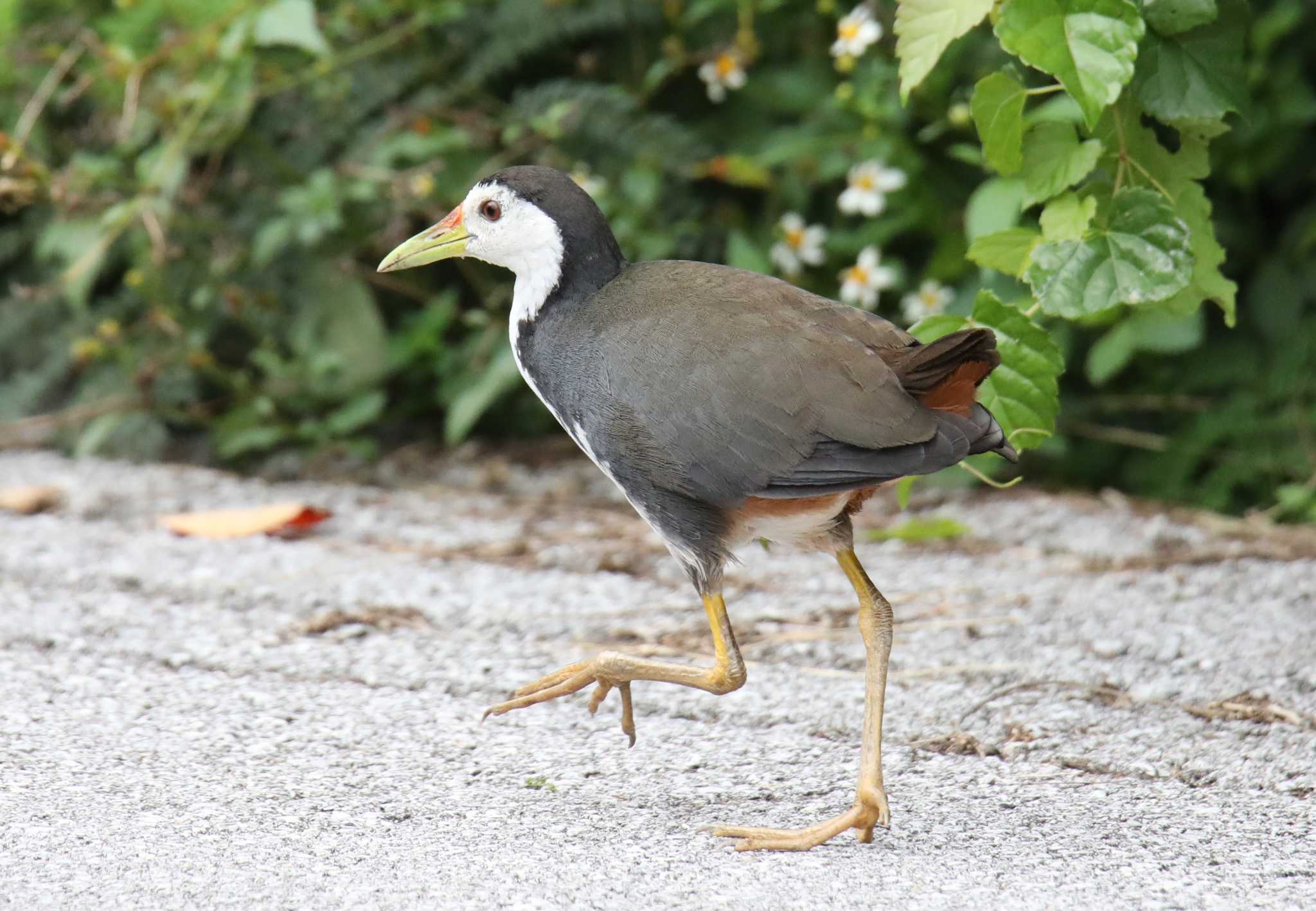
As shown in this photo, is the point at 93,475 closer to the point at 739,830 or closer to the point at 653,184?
the point at 653,184

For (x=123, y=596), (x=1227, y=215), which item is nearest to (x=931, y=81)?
(x=1227, y=215)

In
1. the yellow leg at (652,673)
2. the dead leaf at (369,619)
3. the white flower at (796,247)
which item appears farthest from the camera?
the white flower at (796,247)

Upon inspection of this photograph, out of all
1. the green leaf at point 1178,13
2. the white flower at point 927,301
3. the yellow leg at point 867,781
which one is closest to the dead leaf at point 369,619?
the yellow leg at point 867,781

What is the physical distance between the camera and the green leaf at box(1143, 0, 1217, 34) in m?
2.80

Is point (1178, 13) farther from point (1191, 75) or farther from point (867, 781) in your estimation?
point (867, 781)

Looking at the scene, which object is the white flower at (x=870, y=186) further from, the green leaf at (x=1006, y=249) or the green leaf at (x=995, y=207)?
the green leaf at (x=1006, y=249)

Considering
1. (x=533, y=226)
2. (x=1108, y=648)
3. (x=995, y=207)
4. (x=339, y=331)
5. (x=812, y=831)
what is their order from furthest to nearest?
(x=339, y=331)
(x=995, y=207)
(x=1108, y=648)
(x=533, y=226)
(x=812, y=831)

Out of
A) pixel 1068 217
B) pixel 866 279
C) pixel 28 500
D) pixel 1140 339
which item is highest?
pixel 1068 217

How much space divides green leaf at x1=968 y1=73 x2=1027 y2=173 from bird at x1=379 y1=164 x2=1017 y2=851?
457 millimetres

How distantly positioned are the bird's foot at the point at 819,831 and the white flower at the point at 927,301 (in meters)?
2.68

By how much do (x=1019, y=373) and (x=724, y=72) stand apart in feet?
8.59

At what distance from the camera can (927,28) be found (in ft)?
8.99

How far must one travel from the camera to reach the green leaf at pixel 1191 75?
2852 mm

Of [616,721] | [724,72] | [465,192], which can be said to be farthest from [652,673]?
[724,72]
